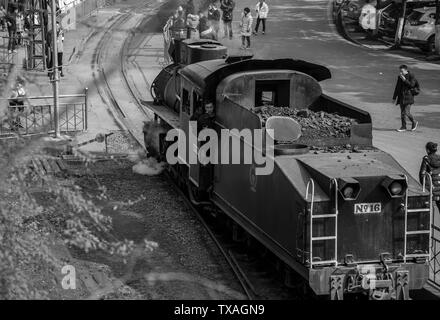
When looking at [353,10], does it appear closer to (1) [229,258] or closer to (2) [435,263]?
(1) [229,258]

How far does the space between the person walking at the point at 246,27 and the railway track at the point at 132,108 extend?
4.70m

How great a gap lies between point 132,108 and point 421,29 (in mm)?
13849

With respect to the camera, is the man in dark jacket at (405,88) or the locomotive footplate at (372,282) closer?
the locomotive footplate at (372,282)

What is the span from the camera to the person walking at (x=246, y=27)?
3434 cm

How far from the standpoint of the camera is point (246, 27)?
34.7m

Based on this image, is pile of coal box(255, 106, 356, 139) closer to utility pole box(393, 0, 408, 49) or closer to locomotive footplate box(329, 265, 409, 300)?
locomotive footplate box(329, 265, 409, 300)

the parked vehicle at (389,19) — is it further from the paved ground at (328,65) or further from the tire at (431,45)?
the tire at (431,45)

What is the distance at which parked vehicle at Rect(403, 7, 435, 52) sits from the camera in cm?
3450

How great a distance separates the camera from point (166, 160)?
19828mm

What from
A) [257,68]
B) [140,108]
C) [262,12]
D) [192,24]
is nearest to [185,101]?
[257,68]

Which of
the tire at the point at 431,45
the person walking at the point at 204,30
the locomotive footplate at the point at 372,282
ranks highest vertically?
the person walking at the point at 204,30

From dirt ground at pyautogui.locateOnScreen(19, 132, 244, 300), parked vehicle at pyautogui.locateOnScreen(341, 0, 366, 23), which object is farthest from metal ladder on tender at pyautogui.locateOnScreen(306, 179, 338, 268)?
parked vehicle at pyautogui.locateOnScreen(341, 0, 366, 23)

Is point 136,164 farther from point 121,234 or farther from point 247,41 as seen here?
point 247,41

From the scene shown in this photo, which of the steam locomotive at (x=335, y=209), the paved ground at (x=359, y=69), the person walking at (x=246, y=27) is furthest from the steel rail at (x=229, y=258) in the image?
the person walking at (x=246, y=27)
